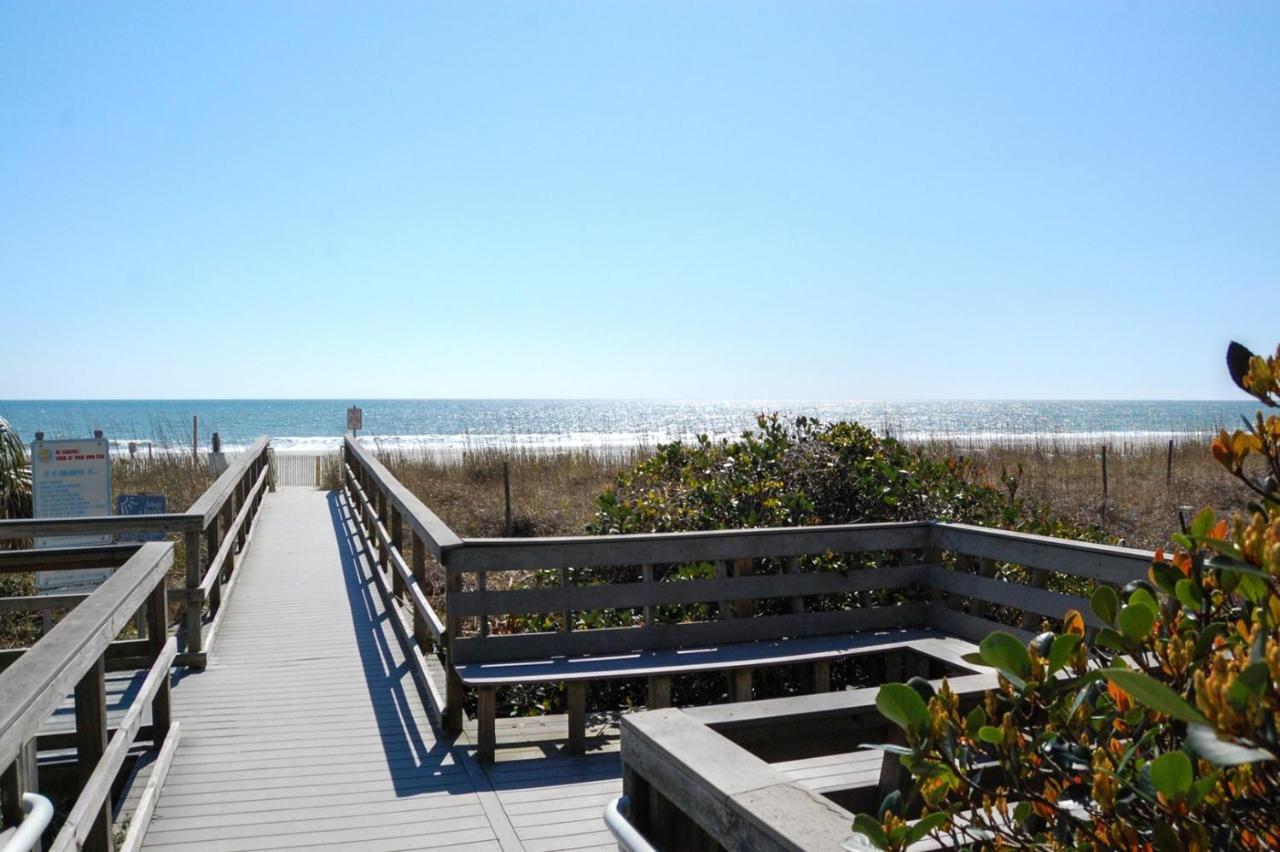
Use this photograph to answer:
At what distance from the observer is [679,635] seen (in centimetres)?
523

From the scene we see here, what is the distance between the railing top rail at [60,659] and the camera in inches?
80.2

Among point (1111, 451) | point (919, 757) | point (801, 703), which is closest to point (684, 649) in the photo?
point (801, 703)

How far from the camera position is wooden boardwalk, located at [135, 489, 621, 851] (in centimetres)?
A: 371

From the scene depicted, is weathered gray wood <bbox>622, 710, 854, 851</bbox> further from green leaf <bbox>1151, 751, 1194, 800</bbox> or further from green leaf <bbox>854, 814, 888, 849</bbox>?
green leaf <bbox>1151, 751, 1194, 800</bbox>

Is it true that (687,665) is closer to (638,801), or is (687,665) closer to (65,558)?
(638,801)

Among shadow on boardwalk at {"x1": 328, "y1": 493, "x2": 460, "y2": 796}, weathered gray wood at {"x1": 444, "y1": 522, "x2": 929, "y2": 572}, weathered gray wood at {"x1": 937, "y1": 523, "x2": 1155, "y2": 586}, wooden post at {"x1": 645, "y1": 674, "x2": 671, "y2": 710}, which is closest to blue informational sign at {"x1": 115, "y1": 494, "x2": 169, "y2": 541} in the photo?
shadow on boardwalk at {"x1": 328, "y1": 493, "x2": 460, "y2": 796}

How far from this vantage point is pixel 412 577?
5629 mm

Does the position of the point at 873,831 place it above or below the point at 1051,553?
above

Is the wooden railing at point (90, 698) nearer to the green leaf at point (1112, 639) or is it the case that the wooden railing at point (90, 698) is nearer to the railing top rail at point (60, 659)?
the railing top rail at point (60, 659)

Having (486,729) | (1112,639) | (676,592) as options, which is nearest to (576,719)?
(486,729)

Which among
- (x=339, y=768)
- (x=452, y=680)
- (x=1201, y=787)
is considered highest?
(x=1201, y=787)

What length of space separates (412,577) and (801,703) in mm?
3351

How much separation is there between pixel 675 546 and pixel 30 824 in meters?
3.49

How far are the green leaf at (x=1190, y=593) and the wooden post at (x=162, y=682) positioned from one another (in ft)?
13.8
